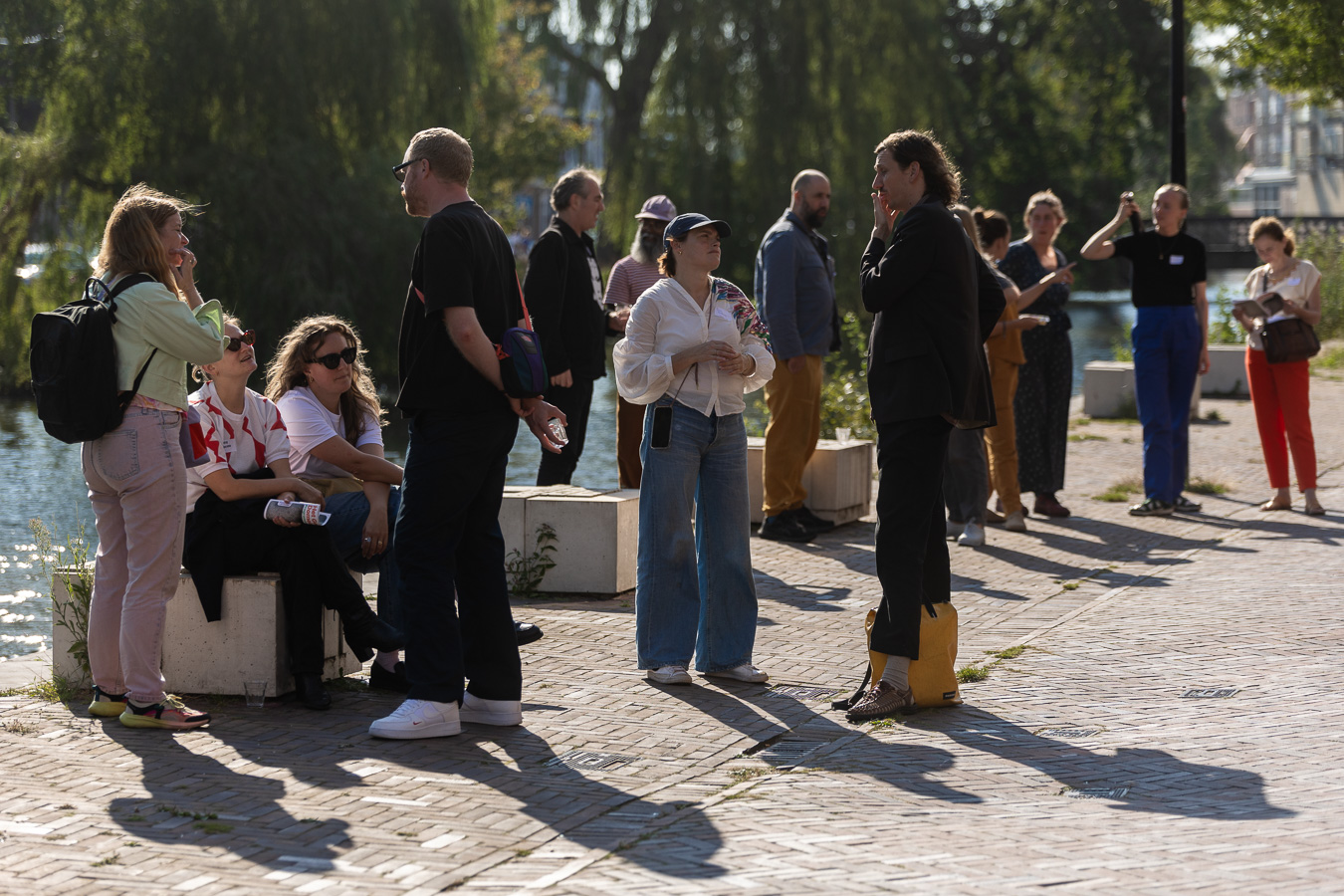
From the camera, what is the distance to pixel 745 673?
21.2 feet

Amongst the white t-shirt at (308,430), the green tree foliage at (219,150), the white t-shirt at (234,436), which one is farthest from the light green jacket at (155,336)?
the green tree foliage at (219,150)

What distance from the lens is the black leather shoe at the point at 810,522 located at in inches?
406

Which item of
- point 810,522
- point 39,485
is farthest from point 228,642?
point 39,485

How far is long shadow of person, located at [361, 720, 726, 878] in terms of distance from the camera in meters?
4.44

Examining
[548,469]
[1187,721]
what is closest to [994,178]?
[548,469]

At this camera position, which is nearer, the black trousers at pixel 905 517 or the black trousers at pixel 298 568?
the black trousers at pixel 905 517

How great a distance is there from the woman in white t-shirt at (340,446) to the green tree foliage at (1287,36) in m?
20.7

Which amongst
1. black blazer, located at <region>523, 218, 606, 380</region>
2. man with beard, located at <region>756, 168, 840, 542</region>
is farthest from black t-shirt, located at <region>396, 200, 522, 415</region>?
man with beard, located at <region>756, 168, 840, 542</region>

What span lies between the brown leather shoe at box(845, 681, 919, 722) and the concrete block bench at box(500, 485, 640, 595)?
2.55 meters

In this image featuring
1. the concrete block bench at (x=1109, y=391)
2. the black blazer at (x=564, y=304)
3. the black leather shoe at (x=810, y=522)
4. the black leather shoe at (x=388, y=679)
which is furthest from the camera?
the concrete block bench at (x=1109, y=391)

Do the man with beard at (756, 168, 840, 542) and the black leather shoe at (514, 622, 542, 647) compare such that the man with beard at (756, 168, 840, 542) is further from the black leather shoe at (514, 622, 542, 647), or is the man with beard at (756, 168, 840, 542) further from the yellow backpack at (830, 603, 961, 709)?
the yellow backpack at (830, 603, 961, 709)

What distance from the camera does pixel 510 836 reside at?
4473 millimetres

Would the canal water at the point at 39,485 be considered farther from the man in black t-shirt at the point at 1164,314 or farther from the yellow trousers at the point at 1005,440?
the man in black t-shirt at the point at 1164,314

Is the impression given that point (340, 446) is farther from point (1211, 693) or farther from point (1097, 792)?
point (1211, 693)
